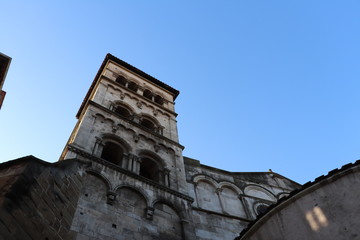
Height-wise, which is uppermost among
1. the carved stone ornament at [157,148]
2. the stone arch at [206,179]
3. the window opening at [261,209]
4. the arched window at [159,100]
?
the arched window at [159,100]

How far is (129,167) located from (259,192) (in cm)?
736

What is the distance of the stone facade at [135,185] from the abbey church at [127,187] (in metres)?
0.03

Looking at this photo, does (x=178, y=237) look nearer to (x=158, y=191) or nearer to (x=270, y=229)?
(x=158, y=191)

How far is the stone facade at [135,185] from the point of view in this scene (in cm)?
733

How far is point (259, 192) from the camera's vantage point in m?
15.9

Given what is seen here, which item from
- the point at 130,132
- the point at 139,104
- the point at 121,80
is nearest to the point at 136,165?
the point at 130,132

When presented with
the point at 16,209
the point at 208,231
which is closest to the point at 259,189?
the point at 208,231

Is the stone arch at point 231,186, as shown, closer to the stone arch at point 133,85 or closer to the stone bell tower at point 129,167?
the stone bell tower at point 129,167

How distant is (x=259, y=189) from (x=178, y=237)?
7653 millimetres

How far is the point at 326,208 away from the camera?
6.38 meters

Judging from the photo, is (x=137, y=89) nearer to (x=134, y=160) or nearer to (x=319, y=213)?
(x=134, y=160)

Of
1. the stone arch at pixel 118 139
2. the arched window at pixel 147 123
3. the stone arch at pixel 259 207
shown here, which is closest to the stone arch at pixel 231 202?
the stone arch at pixel 259 207

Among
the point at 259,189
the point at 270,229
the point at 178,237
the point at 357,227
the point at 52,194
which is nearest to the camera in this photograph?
the point at 357,227

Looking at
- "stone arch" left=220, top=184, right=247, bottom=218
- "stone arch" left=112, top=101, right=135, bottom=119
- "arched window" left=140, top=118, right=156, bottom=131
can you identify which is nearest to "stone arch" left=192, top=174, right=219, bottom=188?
"stone arch" left=220, top=184, right=247, bottom=218
